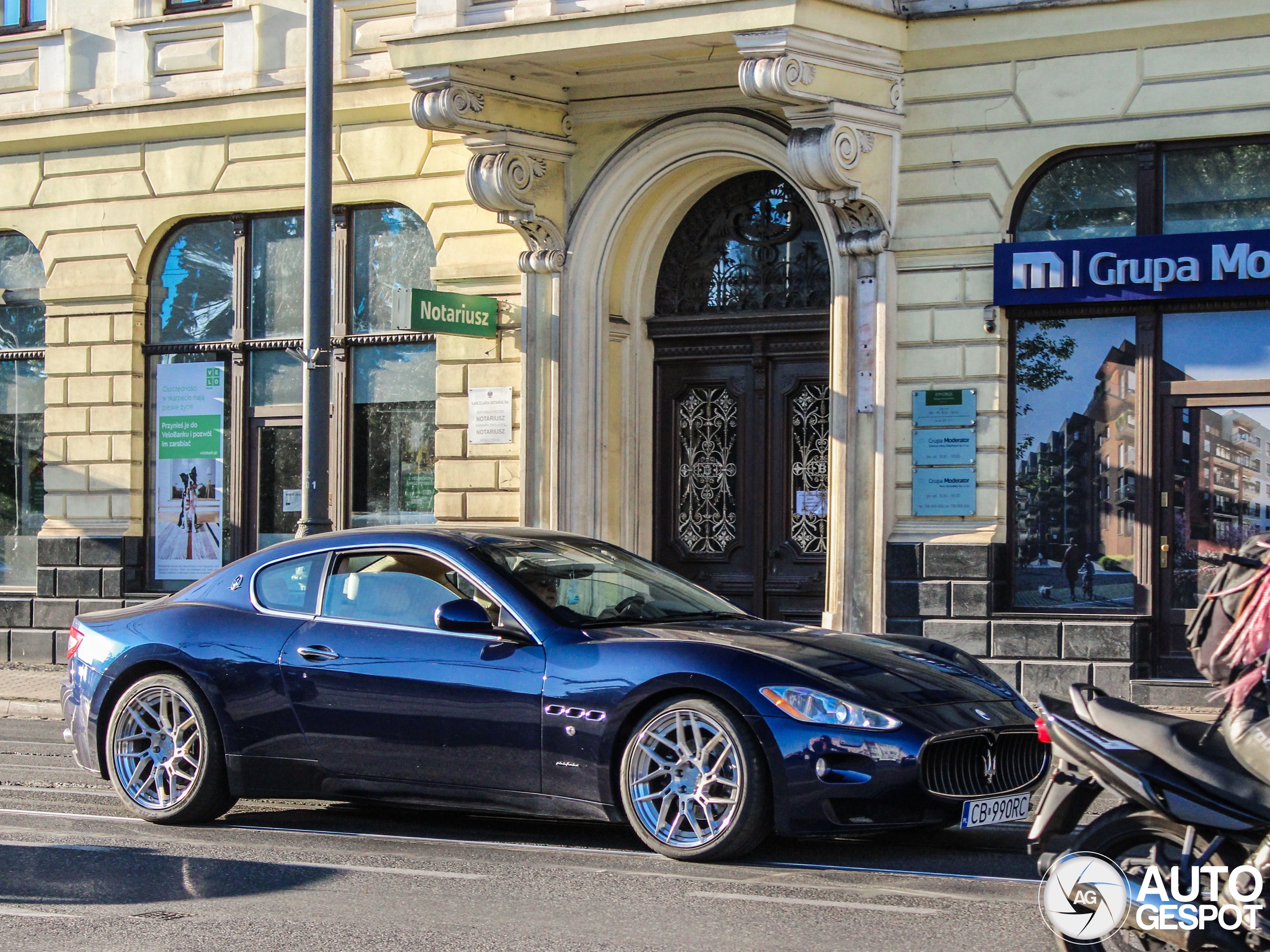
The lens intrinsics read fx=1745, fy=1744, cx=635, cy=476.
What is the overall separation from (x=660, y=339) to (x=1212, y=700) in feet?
36.7

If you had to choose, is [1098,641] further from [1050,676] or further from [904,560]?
[904,560]

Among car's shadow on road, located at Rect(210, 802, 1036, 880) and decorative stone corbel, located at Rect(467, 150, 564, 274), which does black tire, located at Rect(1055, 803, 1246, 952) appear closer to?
car's shadow on road, located at Rect(210, 802, 1036, 880)

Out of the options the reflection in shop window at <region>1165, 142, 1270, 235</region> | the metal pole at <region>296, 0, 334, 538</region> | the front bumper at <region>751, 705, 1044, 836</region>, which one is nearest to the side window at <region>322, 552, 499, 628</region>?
the front bumper at <region>751, 705, 1044, 836</region>

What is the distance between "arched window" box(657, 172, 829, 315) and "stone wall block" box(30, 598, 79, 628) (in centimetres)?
710

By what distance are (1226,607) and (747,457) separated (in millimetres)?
10959

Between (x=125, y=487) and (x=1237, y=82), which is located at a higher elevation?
(x=1237, y=82)

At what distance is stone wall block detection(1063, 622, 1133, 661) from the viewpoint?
13.8m

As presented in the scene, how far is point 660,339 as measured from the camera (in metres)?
16.6

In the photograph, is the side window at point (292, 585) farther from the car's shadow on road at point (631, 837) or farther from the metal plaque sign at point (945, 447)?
the metal plaque sign at point (945, 447)

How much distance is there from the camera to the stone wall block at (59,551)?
1852 centimetres

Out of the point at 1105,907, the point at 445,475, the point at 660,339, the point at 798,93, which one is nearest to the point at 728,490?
the point at 660,339

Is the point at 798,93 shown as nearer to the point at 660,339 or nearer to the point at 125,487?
the point at 660,339

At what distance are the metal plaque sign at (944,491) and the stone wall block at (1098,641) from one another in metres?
1.28

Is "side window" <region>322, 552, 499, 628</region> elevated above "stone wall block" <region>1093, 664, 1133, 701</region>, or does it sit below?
above
